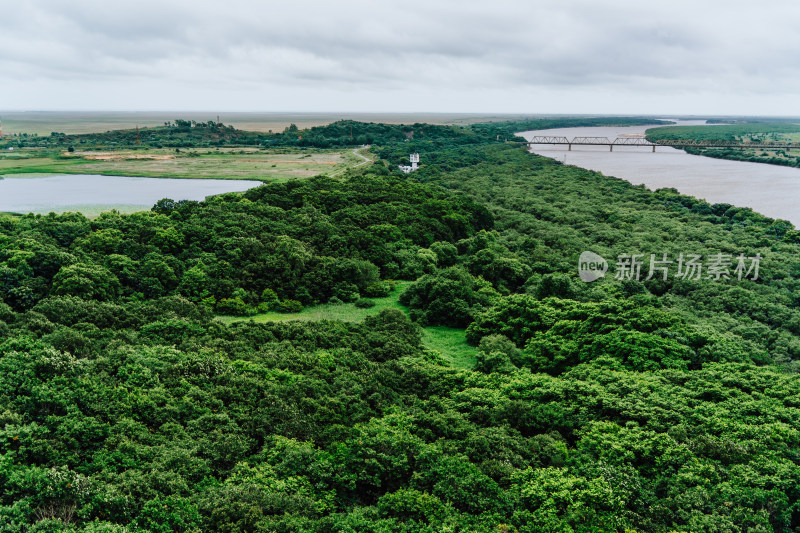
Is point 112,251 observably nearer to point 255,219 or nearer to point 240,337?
point 255,219

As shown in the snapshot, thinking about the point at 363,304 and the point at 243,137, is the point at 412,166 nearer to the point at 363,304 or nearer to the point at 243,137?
the point at 243,137

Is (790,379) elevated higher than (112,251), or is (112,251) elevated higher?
(112,251)

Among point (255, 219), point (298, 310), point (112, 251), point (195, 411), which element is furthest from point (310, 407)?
point (255, 219)

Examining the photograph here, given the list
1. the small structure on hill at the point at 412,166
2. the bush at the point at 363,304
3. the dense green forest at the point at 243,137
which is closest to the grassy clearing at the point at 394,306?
the bush at the point at 363,304

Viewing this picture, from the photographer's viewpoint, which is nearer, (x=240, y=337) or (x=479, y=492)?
(x=479, y=492)

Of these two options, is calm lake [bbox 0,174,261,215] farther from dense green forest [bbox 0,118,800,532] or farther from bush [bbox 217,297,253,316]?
bush [bbox 217,297,253,316]

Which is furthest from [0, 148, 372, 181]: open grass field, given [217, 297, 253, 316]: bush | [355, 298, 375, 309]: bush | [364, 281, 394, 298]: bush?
[217, 297, 253, 316]: bush
